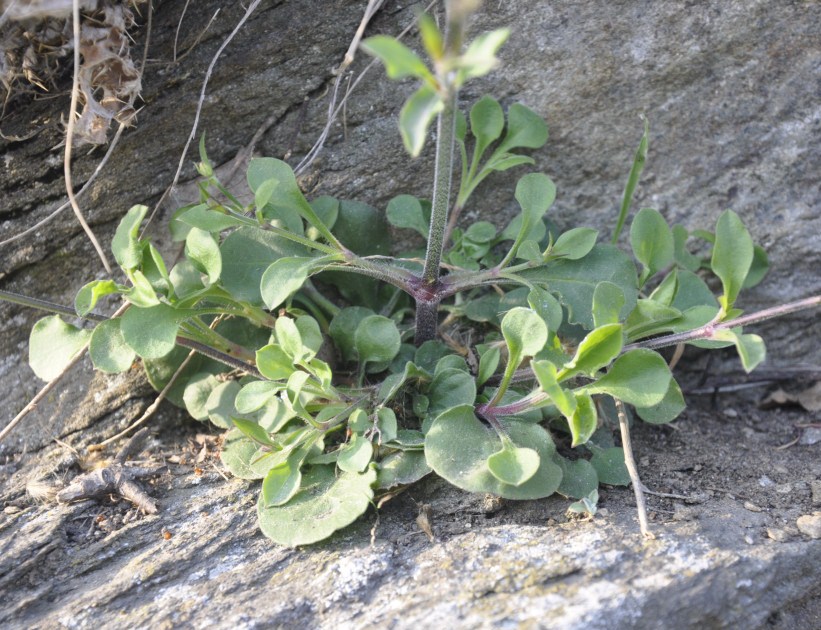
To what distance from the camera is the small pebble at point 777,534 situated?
141 centimetres

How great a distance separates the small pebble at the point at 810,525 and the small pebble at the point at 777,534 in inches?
1.3

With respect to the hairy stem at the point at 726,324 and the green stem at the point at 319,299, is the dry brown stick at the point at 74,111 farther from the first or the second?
the hairy stem at the point at 726,324

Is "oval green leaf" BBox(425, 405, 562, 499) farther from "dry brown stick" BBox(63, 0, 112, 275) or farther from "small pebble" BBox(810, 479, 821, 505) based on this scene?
"dry brown stick" BBox(63, 0, 112, 275)

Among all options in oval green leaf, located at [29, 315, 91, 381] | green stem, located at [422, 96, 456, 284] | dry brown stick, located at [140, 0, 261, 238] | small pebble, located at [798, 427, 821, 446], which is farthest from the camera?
small pebble, located at [798, 427, 821, 446]

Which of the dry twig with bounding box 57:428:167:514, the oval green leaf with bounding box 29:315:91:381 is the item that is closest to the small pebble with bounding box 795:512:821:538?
the dry twig with bounding box 57:428:167:514

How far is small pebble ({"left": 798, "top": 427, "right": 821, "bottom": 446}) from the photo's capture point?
75.8 inches

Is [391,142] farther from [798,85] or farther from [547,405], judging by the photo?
[798,85]

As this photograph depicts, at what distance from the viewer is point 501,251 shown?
6.73 ft

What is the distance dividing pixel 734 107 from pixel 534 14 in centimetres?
57


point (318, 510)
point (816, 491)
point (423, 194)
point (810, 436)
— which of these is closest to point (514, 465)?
point (318, 510)

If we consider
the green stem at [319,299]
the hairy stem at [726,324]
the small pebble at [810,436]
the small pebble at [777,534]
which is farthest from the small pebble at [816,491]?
the green stem at [319,299]

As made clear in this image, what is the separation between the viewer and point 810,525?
1433 millimetres

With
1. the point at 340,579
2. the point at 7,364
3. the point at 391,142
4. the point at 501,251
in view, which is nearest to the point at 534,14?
the point at 391,142

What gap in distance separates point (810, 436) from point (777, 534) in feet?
2.08
